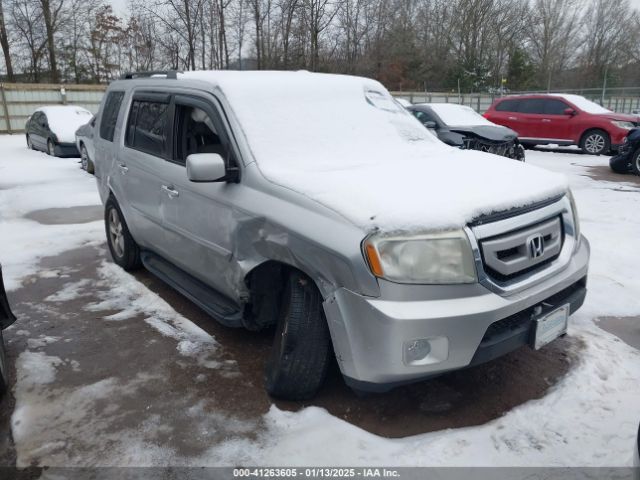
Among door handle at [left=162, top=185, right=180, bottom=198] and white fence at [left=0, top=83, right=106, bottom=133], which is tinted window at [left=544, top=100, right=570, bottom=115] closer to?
door handle at [left=162, top=185, right=180, bottom=198]

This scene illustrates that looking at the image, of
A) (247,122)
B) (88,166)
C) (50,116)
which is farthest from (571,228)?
→ (50,116)

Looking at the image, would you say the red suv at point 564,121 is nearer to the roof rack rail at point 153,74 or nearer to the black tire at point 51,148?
the black tire at point 51,148

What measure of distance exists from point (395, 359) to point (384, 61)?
39.7m

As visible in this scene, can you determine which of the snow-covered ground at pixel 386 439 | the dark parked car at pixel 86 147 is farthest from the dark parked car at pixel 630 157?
the dark parked car at pixel 86 147

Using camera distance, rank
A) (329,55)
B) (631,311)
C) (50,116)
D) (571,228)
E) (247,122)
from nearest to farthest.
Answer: (571,228) → (247,122) → (631,311) → (50,116) → (329,55)

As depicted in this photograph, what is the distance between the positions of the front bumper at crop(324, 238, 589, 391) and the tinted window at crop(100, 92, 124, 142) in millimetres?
3473

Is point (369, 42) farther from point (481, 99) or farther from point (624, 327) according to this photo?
point (624, 327)

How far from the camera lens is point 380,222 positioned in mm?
2438

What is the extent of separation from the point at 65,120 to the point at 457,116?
10781 mm

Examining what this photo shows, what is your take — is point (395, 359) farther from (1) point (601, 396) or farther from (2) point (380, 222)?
(1) point (601, 396)

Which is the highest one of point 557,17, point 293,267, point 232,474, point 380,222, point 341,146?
point 557,17

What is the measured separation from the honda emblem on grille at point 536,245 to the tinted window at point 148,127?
2.70 metres

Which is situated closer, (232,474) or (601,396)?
→ (232,474)

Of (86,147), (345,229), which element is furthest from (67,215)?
(345,229)
